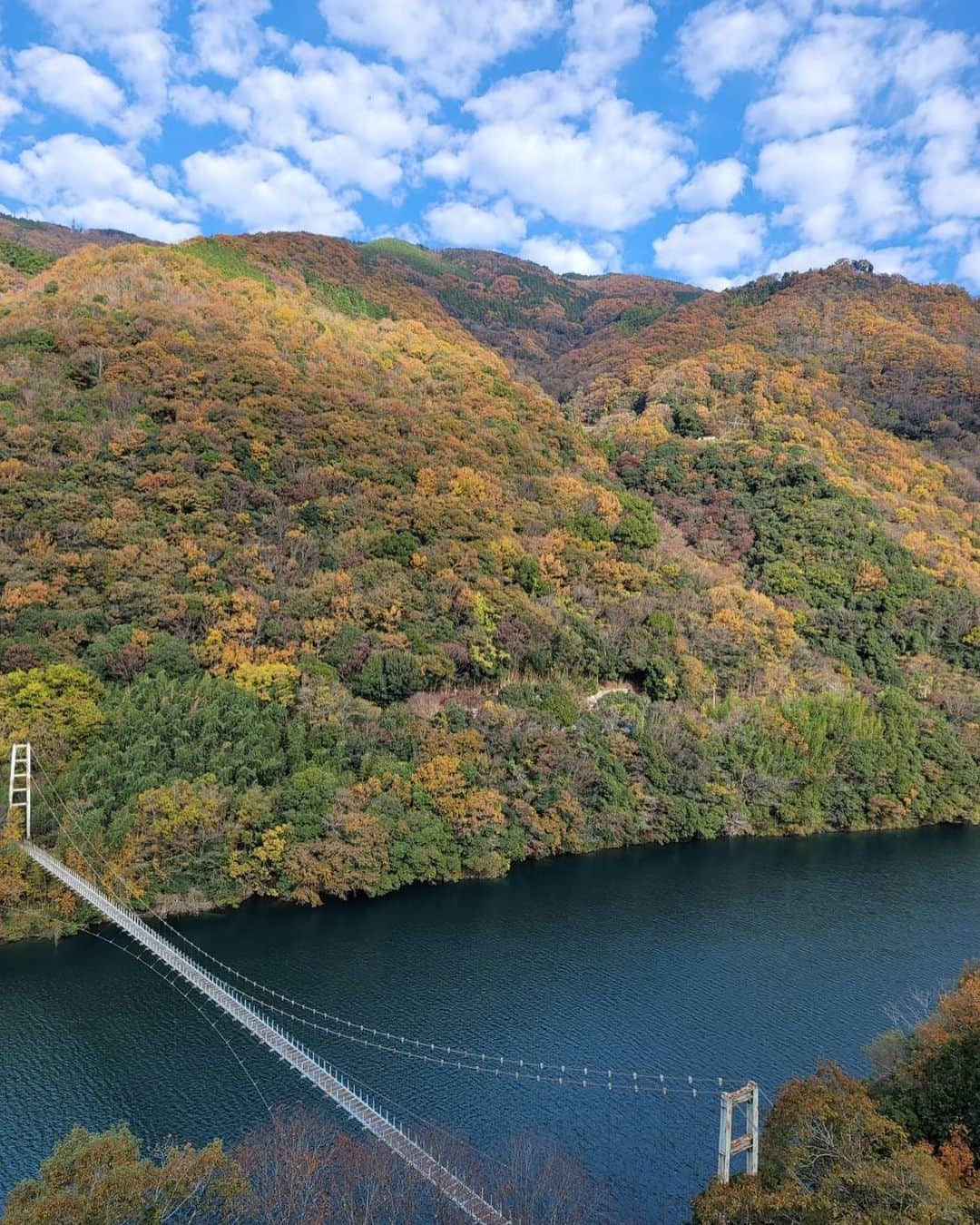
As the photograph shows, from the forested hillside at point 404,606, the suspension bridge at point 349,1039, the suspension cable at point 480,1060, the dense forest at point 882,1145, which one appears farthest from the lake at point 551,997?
the dense forest at point 882,1145

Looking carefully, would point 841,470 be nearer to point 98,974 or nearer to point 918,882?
point 918,882

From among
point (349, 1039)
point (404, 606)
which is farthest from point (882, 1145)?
point (404, 606)

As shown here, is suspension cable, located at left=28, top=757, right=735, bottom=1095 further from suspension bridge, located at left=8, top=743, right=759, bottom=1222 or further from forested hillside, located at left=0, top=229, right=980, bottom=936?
forested hillside, located at left=0, top=229, right=980, bottom=936

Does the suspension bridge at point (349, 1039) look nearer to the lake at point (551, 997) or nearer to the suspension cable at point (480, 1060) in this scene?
the suspension cable at point (480, 1060)

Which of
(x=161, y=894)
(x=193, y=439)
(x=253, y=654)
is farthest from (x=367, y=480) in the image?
(x=161, y=894)

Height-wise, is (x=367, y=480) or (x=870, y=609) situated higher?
(x=367, y=480)

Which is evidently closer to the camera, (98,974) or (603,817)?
(98,974)

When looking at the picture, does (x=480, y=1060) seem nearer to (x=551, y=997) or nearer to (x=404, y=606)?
(x=551, y=997)

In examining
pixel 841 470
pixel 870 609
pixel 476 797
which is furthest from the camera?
pixel 841 470
